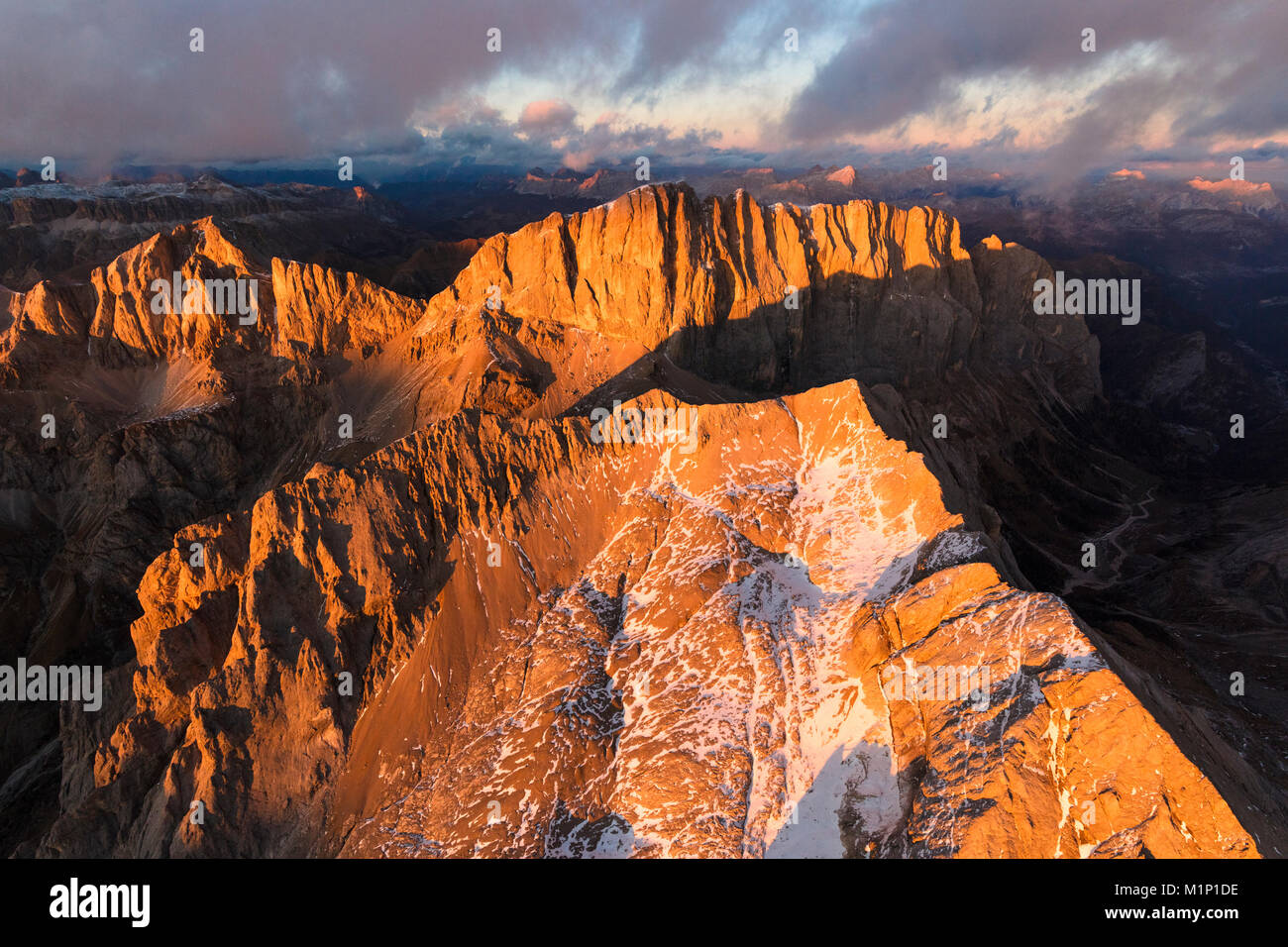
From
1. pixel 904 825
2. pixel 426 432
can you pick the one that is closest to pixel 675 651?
pixel 904 825

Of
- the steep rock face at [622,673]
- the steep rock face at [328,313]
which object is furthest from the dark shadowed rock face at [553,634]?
the steep rock face at [328,313]

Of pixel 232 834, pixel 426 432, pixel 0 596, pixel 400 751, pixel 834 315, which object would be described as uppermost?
pixel 834 315

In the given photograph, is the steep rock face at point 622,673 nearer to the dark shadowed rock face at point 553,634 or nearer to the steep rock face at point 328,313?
the dark shadowed rock face at point 553,634

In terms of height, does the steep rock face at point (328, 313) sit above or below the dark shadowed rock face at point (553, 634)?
above

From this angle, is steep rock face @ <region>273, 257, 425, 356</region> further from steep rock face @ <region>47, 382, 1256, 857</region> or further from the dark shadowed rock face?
steep rock face @ <region>47, 382, 1256, 857</region>

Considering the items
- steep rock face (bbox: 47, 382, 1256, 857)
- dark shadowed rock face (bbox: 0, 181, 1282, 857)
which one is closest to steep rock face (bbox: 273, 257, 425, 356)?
dark shadowed rock face (bbox: 0, 181, 1282, 857)

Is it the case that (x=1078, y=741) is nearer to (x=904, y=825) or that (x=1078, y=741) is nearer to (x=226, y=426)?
(x=904, y=825)

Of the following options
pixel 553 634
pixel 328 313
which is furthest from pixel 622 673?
pixel 328 313
